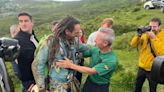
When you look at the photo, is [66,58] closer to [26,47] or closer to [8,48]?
[26,47]

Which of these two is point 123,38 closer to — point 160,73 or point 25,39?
point 25,39

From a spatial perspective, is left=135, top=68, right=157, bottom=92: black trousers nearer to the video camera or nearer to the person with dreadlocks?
the person with dreadlocks

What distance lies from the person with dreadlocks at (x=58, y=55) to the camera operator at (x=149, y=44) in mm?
2039

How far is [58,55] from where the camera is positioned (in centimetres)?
514

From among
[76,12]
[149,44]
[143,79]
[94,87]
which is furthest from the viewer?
[76,12]

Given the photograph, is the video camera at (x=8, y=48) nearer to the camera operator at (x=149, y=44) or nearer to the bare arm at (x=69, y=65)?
the bare arm at (x=69, y=65)

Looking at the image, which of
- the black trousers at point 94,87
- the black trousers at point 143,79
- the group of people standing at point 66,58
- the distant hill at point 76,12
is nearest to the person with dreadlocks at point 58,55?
the group of people standing at point 66,58

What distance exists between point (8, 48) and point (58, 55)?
123 centimetres

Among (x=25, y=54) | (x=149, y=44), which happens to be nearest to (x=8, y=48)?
(x=25, y=54)

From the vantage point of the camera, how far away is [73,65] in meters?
5.10

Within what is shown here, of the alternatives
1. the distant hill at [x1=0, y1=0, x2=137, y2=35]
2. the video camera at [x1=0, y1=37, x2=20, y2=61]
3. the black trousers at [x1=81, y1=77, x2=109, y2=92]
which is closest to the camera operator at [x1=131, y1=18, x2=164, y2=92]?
the black trousers at [x1=81, y1=77, x2=109, y2=92]

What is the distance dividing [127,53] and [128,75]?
596 cm

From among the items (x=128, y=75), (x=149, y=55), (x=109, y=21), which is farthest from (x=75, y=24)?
(x=128, y=75)

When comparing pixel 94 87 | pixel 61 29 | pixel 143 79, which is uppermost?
pixel 61 29
